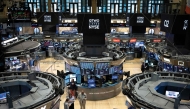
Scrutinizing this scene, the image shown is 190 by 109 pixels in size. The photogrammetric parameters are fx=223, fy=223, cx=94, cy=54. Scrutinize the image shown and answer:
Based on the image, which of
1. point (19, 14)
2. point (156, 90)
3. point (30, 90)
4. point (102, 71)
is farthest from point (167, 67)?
point (19, 14)

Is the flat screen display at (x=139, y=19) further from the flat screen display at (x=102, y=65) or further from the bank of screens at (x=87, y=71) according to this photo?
the bank of screens at (x=87, y=71)

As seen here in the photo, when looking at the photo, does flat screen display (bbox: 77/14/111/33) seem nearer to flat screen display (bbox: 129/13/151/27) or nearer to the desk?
the desk

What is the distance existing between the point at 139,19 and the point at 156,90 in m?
19.6

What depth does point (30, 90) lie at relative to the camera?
33.9 feet

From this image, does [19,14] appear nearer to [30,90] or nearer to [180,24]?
[30,90]

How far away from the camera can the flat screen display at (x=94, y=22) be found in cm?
1792

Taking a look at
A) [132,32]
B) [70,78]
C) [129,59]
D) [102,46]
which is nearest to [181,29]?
[102,46]

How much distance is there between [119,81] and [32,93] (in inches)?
375

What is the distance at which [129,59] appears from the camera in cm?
3038

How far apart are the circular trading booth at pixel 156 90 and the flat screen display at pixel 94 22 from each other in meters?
6.75

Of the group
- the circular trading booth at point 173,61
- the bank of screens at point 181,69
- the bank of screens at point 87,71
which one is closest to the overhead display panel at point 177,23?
the circular trading booth at point 173,61

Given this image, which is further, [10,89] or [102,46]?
[102,46]

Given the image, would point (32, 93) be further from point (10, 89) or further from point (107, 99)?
point (107, 99)

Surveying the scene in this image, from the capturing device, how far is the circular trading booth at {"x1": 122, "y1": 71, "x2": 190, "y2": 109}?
901cm
